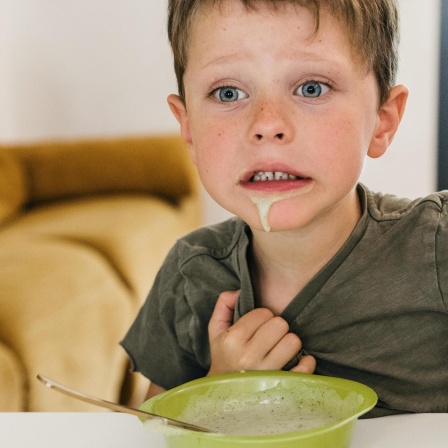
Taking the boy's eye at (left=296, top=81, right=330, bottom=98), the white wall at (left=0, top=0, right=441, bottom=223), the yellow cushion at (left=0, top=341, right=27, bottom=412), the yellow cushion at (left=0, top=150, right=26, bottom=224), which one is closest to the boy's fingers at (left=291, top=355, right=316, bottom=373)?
the boy's eye at (left=296, top=81, right=330, bottom=98)

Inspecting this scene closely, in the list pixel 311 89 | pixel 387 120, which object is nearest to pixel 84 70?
pixel 387 120

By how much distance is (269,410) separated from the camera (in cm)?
74

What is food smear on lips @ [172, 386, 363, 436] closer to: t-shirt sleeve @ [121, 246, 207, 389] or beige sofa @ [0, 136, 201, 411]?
t-shirt sleeve @ [121, 246, 207, 389]

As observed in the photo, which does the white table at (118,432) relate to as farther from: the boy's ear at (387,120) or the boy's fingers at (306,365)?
the boy's ear at (387,120)

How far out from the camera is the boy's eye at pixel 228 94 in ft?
2.89

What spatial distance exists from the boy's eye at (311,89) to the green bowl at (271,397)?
1.07 feet

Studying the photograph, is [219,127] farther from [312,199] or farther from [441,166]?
[441,166]

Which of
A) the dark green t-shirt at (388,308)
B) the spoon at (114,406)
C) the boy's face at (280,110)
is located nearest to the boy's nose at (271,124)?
the boy's face at (280,110)

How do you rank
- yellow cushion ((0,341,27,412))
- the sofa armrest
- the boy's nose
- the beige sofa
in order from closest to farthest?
the boy's nose
yellow cushion ((0,341,27,412))
the beige sofa
the sofa armrest

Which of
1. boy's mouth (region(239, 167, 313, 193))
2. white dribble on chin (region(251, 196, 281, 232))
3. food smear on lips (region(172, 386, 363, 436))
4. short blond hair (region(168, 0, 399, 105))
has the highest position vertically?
short blond hair (region(168, 0, 399, 105))

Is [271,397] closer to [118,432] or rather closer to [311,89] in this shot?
[118,432]

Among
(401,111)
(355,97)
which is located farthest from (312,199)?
(401,111)

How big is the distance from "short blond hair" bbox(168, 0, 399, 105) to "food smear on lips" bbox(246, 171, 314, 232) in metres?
0.18

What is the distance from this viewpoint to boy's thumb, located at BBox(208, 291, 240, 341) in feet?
3.38
